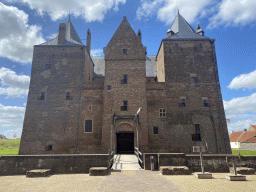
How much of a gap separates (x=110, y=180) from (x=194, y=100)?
1665 cm

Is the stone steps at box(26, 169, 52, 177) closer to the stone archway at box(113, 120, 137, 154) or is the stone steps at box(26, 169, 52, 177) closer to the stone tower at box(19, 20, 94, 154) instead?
the stone tower at box(19, 20, 94, 154)

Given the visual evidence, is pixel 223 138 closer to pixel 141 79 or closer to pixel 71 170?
pixel 141 79

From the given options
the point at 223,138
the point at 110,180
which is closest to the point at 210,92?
the point at 223,138

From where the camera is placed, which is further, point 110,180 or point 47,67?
Answer: point 47,67

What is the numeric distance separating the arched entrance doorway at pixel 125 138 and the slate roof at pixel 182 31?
46.0 ft

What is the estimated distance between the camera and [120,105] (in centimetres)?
2189

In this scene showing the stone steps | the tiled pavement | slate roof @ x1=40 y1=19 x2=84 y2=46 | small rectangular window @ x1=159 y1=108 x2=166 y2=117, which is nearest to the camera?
the tiled pavement

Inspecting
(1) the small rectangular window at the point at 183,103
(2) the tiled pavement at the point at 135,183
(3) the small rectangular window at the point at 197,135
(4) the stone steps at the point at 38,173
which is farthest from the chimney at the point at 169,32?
(4) the stone steps at the point at 38,173

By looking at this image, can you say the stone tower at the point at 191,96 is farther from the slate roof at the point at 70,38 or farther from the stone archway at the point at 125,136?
the slate roof at the point at 70,38

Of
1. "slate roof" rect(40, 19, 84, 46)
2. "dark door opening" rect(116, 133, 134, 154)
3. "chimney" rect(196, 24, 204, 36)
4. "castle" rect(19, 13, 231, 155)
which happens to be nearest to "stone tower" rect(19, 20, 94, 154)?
"castle" rect(19, 13, 231, 155)

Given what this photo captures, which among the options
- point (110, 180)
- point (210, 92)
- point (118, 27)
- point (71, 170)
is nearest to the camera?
point (110, 180)

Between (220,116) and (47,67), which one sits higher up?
(47,67)

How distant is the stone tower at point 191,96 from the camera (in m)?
21.2

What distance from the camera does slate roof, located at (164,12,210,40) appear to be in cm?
2498
